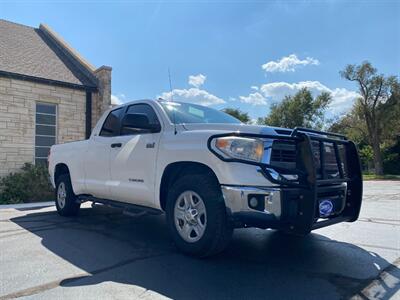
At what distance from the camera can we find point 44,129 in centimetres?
1231

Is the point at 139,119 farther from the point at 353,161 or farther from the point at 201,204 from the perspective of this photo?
the point at 353,161

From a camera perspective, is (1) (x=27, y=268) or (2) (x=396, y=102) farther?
(2) (x=396, y=102)

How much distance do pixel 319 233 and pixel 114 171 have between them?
3334 millimetres

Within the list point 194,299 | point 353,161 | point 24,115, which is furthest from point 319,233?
point 24,115

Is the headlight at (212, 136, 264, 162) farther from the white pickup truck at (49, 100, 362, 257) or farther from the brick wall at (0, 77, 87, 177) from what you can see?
the brick wall at (0, 77, 87, 177)

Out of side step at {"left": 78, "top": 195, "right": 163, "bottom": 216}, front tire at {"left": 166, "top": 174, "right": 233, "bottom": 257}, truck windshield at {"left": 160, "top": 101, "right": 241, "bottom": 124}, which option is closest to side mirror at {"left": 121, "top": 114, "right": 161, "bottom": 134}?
truck windshield at {"left": 160, "top": 101, "right": 241, "bottom": 124}

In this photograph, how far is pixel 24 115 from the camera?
464 inches

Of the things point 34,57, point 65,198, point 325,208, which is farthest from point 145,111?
point 34,57

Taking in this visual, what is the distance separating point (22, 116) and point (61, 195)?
5.48m

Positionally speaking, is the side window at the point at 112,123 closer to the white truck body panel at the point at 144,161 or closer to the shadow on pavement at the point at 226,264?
the white truck body panel at the point at 144,161

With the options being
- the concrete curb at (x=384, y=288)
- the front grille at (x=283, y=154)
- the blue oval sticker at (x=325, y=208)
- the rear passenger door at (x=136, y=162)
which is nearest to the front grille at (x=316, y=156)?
the front grille at (x=283, y=154)

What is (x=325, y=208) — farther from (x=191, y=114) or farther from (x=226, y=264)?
(x=191, y=114)

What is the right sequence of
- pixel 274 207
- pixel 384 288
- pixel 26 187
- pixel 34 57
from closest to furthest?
pixel 384 288, pixel 274 207, pixel 26 187, pixel 34 57

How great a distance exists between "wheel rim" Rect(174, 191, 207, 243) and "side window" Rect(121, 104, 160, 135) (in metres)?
1.22
